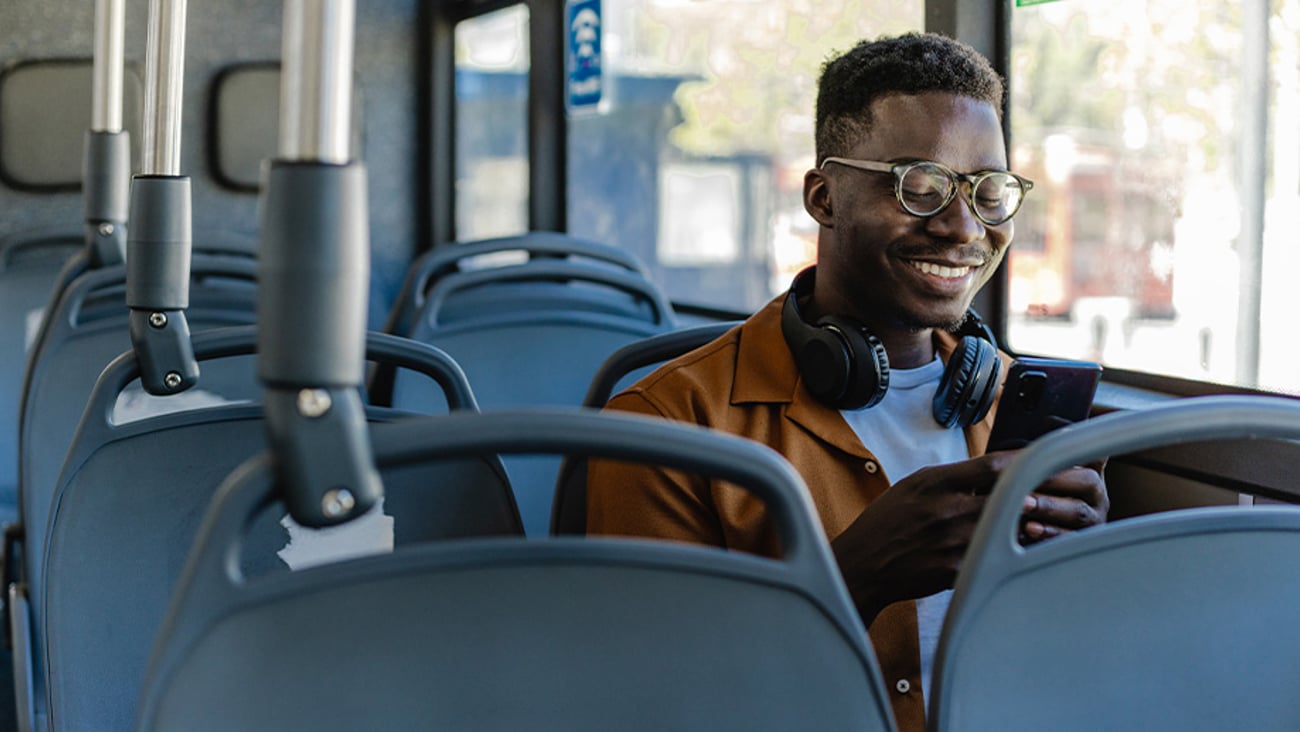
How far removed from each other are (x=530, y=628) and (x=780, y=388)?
0.84m

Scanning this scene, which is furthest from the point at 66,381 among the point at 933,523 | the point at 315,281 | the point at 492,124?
the point at 492,124

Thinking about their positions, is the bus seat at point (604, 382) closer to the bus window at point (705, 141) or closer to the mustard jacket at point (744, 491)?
the mustard jacket at point (744, 491)

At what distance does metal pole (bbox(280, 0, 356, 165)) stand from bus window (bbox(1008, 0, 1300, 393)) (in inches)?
63.2

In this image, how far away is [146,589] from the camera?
5.24ft

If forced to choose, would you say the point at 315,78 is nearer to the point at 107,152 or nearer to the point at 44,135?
the point at 107,152

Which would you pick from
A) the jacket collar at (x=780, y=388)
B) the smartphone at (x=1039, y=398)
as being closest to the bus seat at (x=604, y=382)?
the jacket collar at (x=780, y=388)

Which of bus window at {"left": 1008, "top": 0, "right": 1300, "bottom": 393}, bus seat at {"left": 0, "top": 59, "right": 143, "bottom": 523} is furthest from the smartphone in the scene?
bus seat at {"left": 0, "top": 59, "right": 143, "bottom": 523}

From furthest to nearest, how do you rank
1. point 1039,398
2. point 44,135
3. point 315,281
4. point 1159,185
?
1. point 44,135
2. point 1159,185
3. point 1039,398
4. point 315,281

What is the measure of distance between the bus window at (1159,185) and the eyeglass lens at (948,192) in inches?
24.3

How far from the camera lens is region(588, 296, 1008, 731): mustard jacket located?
1.53 meters

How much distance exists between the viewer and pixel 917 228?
64.8 inches

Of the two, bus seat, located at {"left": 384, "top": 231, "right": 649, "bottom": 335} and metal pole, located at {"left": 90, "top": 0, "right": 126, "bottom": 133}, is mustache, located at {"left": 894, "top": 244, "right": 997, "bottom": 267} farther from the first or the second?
bus seat, located at {"left": 384, "top": 231, "right": 649, "bottom": 335}

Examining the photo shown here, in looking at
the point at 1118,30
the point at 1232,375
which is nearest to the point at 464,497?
the point at 1232,375

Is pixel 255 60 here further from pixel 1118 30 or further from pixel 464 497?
pixel 464 497
